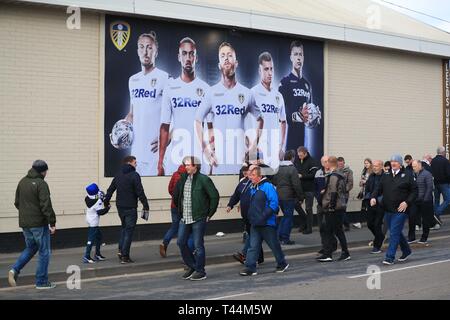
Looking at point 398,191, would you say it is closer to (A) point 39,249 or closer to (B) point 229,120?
(B) point 229,120

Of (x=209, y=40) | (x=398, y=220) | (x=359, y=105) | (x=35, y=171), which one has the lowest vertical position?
(x=398, y=220)

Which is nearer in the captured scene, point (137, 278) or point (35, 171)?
point (35, 171)

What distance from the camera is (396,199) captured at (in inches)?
502

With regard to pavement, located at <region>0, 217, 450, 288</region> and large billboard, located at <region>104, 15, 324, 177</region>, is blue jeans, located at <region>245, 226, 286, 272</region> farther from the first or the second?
large billboard, located at <region>104, 15, 324, 177</region>

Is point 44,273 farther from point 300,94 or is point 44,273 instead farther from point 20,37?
point 300,94

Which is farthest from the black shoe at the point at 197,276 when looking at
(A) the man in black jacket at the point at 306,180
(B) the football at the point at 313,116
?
(B) the football at the point at 313,116

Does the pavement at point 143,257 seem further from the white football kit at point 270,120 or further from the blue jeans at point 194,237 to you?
the white football kit at point 270,120

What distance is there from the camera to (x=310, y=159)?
56.0 feet

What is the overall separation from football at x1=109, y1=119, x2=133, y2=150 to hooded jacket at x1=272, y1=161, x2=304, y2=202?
10.8 feet

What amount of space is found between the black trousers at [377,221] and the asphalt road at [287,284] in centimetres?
103

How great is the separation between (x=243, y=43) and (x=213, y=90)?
4.91 ft

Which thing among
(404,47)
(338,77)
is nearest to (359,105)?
(338,77)

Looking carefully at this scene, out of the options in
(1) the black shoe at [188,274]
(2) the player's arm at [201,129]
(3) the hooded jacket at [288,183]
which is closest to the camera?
(1) the black shoe at [188,274]

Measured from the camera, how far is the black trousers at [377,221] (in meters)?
14.2
